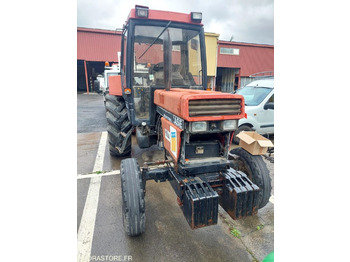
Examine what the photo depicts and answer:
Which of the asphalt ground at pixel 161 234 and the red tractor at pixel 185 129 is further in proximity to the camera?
the asphalt ground at pixel 161 234

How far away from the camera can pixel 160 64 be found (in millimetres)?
3322

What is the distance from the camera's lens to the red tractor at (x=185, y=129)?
1.95 metres

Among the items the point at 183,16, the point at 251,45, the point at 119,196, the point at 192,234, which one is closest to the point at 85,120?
the point at 119,196

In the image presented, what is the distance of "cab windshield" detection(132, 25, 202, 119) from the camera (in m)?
3.21

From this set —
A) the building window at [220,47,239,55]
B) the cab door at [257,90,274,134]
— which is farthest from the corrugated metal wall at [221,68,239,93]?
the cab door at [257,90,274,134]

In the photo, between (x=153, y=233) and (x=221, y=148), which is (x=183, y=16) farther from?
(x=153, y=233)

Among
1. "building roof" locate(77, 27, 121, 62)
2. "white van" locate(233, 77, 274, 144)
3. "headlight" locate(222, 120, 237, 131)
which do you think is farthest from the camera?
"building roof" locate(77, 27, 121, 62)

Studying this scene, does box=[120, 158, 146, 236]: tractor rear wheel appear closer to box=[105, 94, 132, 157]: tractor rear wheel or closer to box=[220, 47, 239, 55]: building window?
box=[105, 94, 132, 157]: tractor rear wheel

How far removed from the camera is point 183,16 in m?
3.05

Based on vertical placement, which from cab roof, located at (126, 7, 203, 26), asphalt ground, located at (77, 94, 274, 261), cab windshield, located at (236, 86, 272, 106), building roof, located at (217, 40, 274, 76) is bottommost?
asphalt ground, located at (77, 94, 274, 261)

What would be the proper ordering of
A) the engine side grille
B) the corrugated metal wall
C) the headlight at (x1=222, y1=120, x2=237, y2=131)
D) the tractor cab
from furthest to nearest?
1. the corrugated metal wall
2. the tractor cab
3. the headlight at (x1=222, y1=120, x2=237, y2=131)
4. the engine side grille

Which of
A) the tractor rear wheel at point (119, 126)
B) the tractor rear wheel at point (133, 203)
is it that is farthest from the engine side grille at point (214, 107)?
the tractor rear wheel at point (119, 126)

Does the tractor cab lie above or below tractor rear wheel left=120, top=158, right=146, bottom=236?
above

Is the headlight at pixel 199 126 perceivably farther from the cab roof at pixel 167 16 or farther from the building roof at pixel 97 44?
the building roof at pixel 97 44
